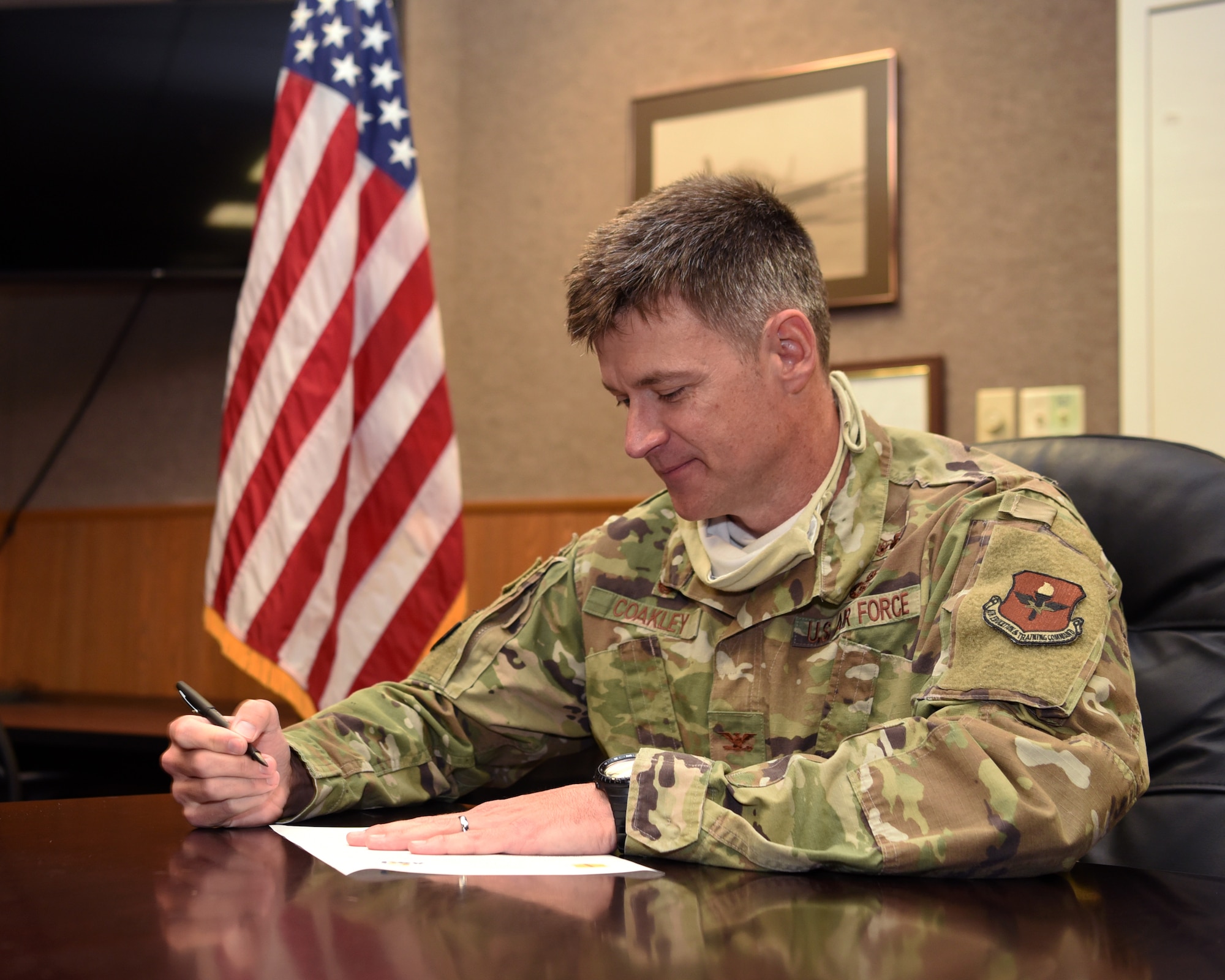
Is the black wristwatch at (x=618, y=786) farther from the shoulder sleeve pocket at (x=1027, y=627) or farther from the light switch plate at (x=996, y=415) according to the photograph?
the light switch plate at (x=996, y=415)

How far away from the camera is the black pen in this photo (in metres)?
1.10

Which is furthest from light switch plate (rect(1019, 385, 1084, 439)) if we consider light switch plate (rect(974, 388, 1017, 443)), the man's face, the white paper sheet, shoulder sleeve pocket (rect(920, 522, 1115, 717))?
the white paper sheet

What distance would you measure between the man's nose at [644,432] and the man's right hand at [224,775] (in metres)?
0.50

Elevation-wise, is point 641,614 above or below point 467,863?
above

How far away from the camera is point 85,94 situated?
9.51ft

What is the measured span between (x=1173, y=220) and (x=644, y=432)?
169cm

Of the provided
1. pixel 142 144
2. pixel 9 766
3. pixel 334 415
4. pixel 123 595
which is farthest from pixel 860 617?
pixel 123 595

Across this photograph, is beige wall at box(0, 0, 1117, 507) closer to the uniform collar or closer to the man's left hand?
the uniform collar

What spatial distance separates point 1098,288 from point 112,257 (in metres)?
2.33

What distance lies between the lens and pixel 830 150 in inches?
113

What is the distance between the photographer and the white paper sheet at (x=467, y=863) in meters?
0.89

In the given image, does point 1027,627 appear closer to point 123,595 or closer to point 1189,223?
point 1189,223

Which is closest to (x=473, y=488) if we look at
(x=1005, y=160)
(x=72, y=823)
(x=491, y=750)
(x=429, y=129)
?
(x=429, y=129)

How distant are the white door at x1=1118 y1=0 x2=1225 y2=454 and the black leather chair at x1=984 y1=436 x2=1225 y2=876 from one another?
124 cm
